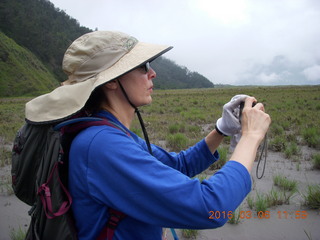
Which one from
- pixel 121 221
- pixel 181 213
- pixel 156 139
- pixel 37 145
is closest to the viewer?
pixel 181 213

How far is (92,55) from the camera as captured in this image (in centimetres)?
127

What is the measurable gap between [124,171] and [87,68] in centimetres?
62

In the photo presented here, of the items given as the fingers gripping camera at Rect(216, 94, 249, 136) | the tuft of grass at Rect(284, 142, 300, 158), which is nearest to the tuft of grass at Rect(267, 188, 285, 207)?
the fingers gripping camera at Rect(216, 94, 249, 136)

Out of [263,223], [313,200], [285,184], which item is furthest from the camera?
[285,184]

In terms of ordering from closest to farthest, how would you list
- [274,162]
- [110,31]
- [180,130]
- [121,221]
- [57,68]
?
[121,221] < [110,31] < [274,162] < [180,130] < [57,68]

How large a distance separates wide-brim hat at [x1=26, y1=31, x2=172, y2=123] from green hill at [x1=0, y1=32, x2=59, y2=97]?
42.1m

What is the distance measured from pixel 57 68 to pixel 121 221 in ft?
223

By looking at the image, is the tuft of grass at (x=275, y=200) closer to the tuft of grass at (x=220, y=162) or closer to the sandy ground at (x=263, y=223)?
the sandy ground at (x=263, y=223)

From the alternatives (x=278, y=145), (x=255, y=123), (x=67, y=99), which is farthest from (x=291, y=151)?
(x=67, y=99)

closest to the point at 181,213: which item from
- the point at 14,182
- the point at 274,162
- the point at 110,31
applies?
the point at 14,182

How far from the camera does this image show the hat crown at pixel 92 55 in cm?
127

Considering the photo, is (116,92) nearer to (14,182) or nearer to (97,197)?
(97,197)

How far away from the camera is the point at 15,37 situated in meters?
58.3
